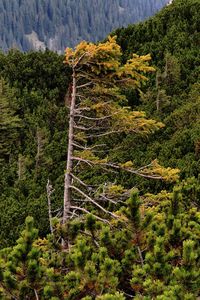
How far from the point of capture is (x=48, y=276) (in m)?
4.44

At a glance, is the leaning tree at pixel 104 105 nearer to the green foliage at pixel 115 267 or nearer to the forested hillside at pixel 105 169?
the forested hillside at pixel 105 169

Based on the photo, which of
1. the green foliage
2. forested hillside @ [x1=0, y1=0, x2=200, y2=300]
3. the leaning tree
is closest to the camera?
the green foliage

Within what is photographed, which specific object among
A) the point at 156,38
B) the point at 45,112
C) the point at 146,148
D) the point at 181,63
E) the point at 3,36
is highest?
the point at 3,36

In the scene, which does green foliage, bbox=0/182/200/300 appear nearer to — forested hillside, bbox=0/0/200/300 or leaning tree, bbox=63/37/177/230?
forested hillside, bbox=0/0/200/300

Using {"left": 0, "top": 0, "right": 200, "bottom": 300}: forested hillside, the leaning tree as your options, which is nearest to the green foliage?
{"left": 0, "top": 0, "right": 200, "bottom": 300}: forested hillside

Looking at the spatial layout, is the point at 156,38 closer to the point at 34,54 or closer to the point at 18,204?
the point at 34,54

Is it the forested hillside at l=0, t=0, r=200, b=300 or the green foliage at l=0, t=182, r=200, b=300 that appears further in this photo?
the forested hillside at l=0, t=0, r=200, b=300

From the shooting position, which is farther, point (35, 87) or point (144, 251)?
point (35, 87)

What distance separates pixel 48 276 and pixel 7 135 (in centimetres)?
2607

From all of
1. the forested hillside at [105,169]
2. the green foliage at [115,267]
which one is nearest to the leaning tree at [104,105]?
the forested hillside at [105,169]

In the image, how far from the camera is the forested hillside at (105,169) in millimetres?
4453

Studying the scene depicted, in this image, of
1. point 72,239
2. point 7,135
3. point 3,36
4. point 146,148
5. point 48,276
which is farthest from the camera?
point 3,36

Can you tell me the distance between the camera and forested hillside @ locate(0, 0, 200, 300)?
445cm

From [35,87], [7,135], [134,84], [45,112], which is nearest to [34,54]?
[35,87]
